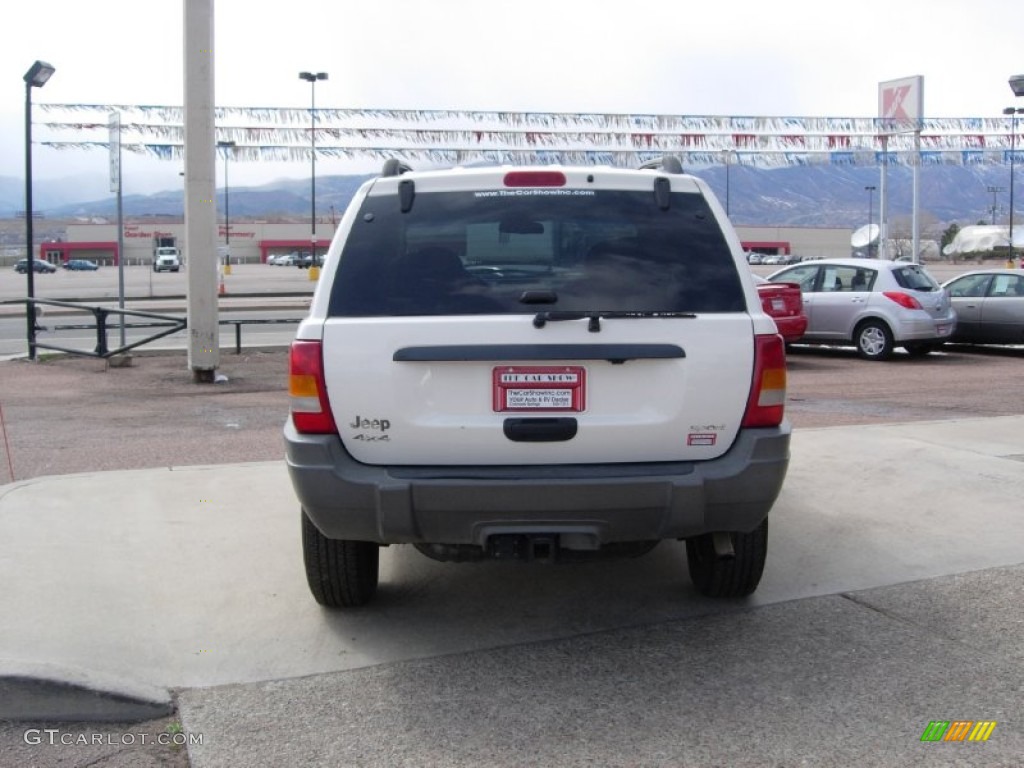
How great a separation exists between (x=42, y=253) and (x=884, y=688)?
11957 centimetres

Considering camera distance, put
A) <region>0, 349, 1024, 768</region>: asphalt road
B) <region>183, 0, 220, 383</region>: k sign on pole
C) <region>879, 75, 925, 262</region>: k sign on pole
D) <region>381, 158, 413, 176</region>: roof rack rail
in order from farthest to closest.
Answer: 1. <region>879, 75, 925, 262</region>: k sign on pole
2. <region>183, 0, 220, 383</region>: k sign on pole
3. <region>381, 158, 413, 176</region>: roof rack rail
4. <region>0, 349, 1024, 768</region>: asphalt road

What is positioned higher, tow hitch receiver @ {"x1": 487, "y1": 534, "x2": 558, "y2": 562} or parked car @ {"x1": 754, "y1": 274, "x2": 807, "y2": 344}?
parked car @ {"x1": 754, "y1": 274, "x2": 807, "y2": 344}

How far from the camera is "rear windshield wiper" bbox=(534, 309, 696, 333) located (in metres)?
4.25

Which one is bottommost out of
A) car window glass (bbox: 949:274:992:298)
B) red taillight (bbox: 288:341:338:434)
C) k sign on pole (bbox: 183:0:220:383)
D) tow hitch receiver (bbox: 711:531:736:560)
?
tow hitch receiver (bbox: 711:531:736:560)

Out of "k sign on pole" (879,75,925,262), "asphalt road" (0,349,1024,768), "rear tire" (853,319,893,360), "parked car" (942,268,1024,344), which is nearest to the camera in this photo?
"asphalt road" (0,349,1024,768)

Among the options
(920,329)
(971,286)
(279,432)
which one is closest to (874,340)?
(920,329)

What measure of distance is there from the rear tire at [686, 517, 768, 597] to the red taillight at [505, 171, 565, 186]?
1738 millimetres

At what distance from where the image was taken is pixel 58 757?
378 cm

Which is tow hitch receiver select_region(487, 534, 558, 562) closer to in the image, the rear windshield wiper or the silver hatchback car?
the rear windshield wiper

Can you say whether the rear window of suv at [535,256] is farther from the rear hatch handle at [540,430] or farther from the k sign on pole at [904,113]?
the k sign on pole at [904,113]

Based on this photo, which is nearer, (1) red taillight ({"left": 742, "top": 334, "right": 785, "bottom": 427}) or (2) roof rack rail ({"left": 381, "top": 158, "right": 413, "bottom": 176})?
(1) red taillight ({"left": 742, "top": 334, "right": 785, "bottom": 427})

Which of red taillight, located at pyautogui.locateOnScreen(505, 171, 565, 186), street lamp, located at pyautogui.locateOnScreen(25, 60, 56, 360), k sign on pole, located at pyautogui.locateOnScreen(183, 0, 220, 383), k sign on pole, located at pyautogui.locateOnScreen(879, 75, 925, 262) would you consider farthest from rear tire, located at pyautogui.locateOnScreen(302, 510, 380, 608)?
k sign on pole, located at pyautogui.locateOnScreen(879, 75, 925, 262)

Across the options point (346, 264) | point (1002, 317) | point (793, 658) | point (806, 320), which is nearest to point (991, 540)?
point (793, 658)

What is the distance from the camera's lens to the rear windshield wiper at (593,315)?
4.25 meters
